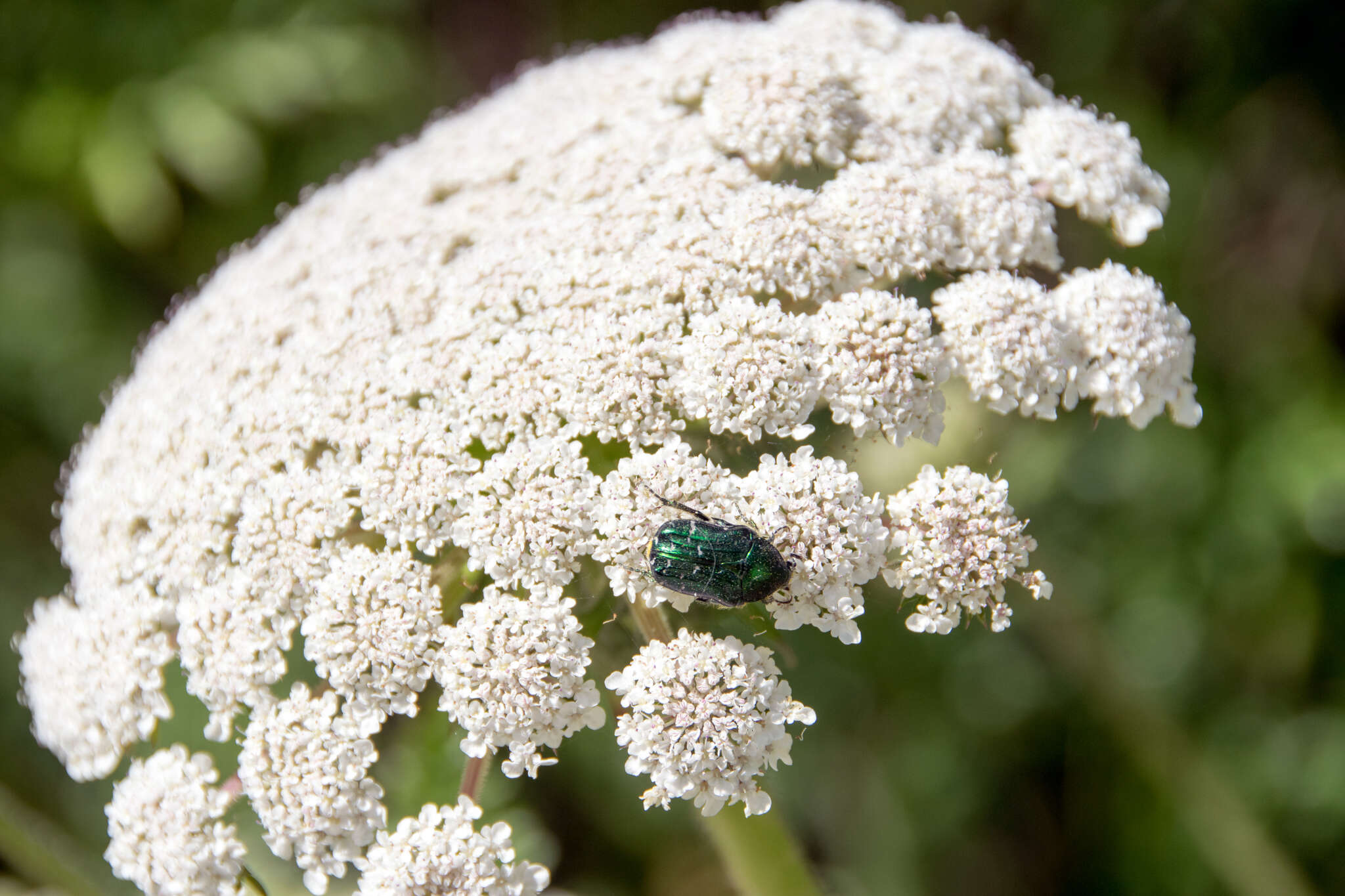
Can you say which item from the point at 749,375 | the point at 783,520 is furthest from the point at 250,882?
the point at 749,375

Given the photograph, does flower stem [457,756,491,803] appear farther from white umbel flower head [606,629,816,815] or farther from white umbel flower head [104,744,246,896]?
white umbel flower head [104,744,246,896]

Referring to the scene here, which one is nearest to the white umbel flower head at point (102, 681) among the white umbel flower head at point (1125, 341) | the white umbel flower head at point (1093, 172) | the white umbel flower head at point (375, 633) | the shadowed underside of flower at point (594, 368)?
the shadowed underside of flower at point (594, 368)

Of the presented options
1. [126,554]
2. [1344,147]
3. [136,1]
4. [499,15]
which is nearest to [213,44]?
[136,1]

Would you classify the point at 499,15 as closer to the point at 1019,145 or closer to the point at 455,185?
the point at 455,185

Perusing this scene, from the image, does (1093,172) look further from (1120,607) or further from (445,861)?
(1120,607)

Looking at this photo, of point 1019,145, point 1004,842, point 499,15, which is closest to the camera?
point 1019,145
